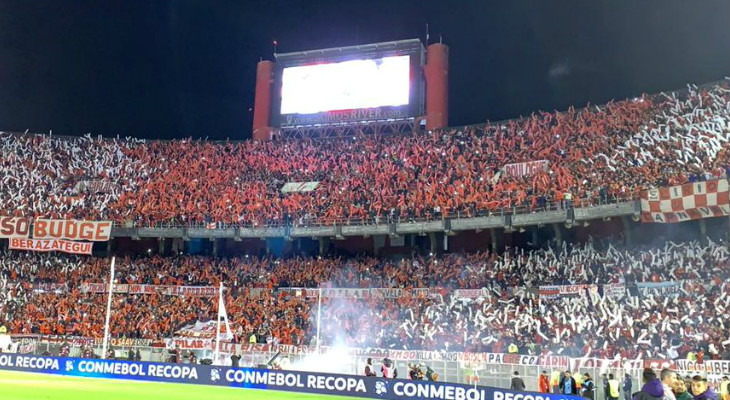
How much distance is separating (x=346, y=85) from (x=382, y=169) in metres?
8.28

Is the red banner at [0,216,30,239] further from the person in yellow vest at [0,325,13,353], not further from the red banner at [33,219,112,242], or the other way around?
the person in yellow vest at [0,325,13,353]

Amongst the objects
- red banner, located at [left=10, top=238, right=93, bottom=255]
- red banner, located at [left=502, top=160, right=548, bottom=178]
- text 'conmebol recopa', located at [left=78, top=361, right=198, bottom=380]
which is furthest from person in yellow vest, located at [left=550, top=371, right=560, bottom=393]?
Result: red banner, located at [left=10, top=238, right=93, bottom=255]

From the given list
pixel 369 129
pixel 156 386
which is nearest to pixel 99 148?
pixel 369 129

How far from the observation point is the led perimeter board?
47938mm

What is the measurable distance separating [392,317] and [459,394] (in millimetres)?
16046

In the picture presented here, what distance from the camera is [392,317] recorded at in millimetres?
33875

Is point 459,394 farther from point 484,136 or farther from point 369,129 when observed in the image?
point 369,129

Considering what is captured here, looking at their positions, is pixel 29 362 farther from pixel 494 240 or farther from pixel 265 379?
pixel 494 240

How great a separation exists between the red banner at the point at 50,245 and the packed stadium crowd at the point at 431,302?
1255 millimetres

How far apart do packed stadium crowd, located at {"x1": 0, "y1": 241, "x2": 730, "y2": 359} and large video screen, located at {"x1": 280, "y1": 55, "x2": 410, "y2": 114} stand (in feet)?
43.5

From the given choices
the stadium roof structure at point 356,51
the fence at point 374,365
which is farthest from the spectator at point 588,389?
the stadium roof structure at point 356,51

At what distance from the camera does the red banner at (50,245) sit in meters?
42.8

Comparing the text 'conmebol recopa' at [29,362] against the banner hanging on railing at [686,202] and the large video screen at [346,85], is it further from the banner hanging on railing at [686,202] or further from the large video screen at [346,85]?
the large video screen at [346,85]

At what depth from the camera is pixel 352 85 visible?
160ft
